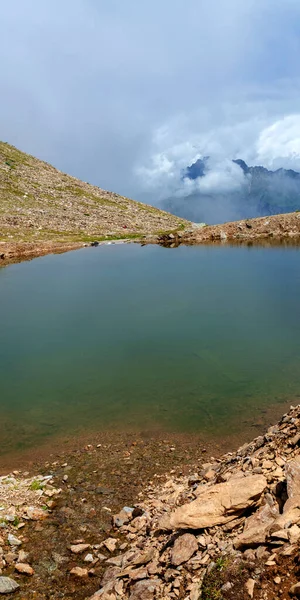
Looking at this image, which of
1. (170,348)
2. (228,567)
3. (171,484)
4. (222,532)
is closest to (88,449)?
(171,484)

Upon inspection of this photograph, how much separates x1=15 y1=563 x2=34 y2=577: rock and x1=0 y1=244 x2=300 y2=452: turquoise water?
7011mm

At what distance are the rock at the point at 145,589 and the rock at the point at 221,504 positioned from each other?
1.31 metres

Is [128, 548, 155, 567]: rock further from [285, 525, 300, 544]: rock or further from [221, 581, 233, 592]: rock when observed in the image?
[285, 525, 300, 544]: rock

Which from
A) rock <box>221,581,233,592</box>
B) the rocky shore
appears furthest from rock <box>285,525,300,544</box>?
rock <box>221,581,233,592</box>

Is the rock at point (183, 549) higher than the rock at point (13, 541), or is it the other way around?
the rock at point (183, 549)

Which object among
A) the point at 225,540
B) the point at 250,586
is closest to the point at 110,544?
the point at 225,540

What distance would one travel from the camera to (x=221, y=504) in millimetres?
9250

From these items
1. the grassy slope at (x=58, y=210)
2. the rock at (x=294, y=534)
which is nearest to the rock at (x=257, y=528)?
the rock at (x=294, y=534)

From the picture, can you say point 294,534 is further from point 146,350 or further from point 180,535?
point 146,350

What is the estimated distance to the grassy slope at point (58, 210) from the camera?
258ft

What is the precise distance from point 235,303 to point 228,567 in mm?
31960

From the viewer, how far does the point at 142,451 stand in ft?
51.8

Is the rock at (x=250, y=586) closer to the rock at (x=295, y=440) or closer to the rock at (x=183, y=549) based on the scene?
the rock at (x=183, y=549)

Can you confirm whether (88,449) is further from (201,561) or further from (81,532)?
(201,561)
